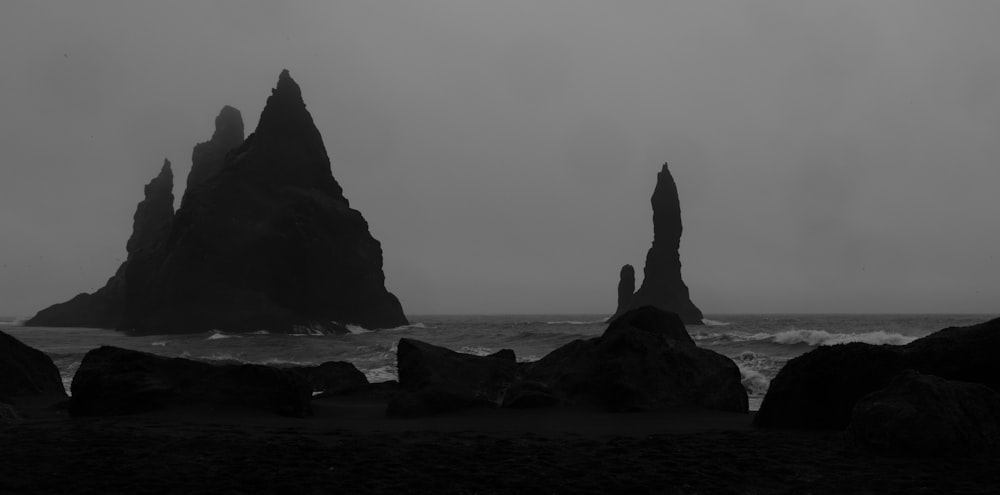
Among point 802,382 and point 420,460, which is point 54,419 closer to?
point 420,460

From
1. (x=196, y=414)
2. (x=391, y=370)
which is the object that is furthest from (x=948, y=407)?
(x=391, y=370)

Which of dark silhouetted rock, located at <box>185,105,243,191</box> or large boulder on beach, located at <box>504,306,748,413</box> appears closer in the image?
large boulder on beach, located at <box>504,306,748,413</box>

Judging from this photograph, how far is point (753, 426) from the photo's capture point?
11875mm

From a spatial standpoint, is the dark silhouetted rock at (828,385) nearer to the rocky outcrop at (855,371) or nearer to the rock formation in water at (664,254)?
the rocky outcrop at (855,371)

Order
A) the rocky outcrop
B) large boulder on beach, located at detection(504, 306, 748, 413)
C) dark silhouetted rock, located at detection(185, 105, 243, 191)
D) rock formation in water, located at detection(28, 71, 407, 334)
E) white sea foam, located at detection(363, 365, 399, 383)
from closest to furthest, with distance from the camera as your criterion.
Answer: the rocky outcrop < large boulder on beach, located at detection(504, 306, 748, 413) < white sea foam, located at detection(363, 365, 399, 383) < rock formation in water, located at detection(28, 71, 407, 334) < dark silhouetted rock, located at detection(185, 105, 243, 191)

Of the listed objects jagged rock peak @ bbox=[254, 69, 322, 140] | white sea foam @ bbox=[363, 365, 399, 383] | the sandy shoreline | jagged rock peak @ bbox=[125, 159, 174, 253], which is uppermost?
jagged rock peak @ bbox=[254, 69, 322, 140]

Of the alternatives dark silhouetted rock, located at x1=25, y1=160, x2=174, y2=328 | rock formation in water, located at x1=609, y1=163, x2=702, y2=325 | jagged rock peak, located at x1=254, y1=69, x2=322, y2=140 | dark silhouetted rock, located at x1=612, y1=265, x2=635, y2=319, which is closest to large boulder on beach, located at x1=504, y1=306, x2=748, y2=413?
jagged rock peak, located at x1=254, y1=69, x2=322, y2=140

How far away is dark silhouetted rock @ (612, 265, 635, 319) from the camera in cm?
14212

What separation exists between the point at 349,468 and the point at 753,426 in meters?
6.82

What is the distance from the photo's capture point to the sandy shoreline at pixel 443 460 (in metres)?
7.39

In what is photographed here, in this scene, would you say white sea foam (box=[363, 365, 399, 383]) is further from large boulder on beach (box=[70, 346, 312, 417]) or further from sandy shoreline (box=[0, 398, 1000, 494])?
sandy shoreline (box=[0, 398, 1000, 494])

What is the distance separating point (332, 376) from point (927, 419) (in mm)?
14472

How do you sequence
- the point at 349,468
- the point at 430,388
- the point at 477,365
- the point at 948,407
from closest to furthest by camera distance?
the point at 349,468 → the point at 948,407 → the point at 430,388 → the point at 477,365

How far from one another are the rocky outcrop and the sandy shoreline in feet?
2.20
